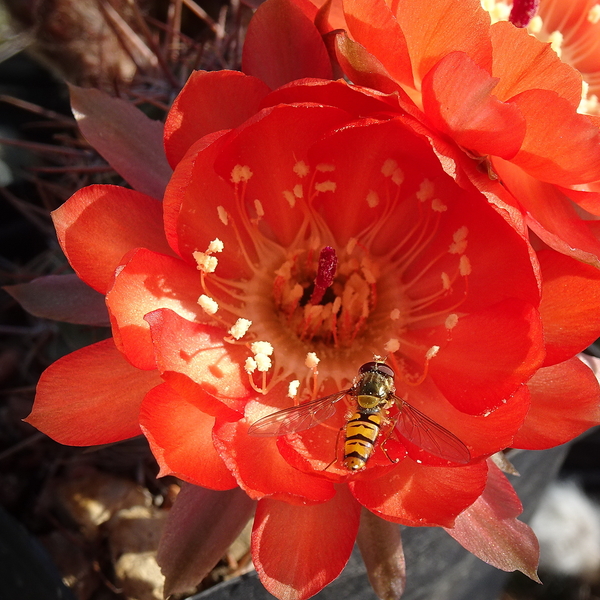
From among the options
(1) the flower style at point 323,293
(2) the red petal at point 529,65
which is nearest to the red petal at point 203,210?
(1) the flower style at point 323,293

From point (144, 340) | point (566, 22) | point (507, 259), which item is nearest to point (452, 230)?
point (507, 259)

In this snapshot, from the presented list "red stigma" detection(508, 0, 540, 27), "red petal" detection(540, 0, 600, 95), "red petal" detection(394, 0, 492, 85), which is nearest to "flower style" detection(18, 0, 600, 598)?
"red petal" detection(394, 0, 492, 85)

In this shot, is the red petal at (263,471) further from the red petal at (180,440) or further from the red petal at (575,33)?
the red petal at (575,33)

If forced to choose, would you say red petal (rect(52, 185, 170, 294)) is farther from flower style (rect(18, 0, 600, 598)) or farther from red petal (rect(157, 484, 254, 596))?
red petal (rect(157, 484, 254, 596))

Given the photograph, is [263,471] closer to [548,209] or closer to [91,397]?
[91,397]

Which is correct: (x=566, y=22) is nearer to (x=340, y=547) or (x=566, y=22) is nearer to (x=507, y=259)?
(x=507, y=259)
